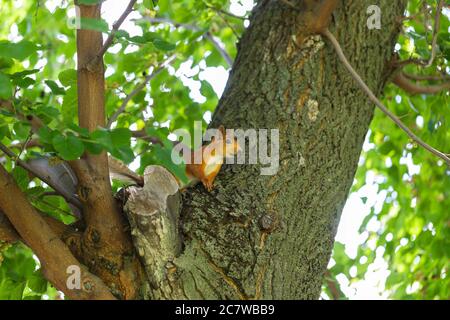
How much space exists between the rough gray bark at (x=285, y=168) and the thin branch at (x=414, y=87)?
0.29m

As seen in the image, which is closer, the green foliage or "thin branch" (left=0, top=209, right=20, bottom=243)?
"thin branch" (left=0, top=209, right=20, bottom=243)

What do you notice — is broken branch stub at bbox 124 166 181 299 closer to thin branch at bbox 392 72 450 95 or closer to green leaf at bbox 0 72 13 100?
green leaf at bbox 0 72 13 100

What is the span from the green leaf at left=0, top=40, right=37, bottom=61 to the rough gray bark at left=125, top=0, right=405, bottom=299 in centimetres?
59

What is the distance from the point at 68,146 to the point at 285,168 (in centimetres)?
65

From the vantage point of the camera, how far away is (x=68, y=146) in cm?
142

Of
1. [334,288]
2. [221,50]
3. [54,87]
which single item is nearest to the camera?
[54,87]

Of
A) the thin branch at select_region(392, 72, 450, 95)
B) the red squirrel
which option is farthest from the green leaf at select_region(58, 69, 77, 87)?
the thin branch at select_region(392, 72, 450, 95)

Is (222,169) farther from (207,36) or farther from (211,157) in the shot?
(207,36)

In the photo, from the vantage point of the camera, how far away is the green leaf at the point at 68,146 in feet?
4.61

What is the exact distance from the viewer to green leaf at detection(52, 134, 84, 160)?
1406 mm

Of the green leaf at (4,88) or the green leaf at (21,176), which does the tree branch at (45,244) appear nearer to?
the green leaf at (21,176)

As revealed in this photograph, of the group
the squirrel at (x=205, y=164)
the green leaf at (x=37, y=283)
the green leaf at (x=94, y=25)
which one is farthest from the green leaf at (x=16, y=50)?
the green leaf at (x=37, y=283)

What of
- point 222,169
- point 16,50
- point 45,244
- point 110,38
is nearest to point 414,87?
point 222,169

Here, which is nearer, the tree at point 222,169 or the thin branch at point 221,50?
the tree at point 222,169
